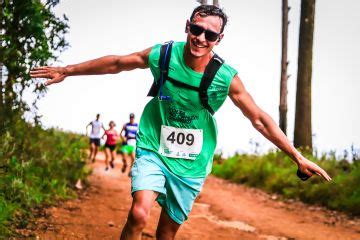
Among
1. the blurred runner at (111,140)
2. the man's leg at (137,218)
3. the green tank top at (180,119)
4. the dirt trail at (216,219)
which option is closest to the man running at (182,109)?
the green tank top at (180,119)

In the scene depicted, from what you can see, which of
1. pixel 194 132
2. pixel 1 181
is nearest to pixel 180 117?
pixel 194 132

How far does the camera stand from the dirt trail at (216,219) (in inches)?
288

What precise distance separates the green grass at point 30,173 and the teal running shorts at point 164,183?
216cm

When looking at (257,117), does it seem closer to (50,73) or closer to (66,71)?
(66,71)

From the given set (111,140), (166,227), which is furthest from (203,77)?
(111,140)

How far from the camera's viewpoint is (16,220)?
6684 mm

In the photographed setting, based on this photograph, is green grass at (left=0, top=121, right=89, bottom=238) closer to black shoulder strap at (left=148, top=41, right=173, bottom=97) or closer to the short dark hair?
black shoulder strap at (left=148, top=41, right=173, bottom=97)

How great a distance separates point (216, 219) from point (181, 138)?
5.28 metres

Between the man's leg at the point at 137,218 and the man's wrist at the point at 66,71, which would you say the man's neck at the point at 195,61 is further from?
the man's leg at the point at 137,218

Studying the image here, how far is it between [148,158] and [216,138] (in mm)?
722

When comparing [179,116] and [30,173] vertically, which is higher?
[179,116]

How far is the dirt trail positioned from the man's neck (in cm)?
311

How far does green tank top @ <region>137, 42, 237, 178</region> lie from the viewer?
4.31 m

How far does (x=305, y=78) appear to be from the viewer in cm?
1596
